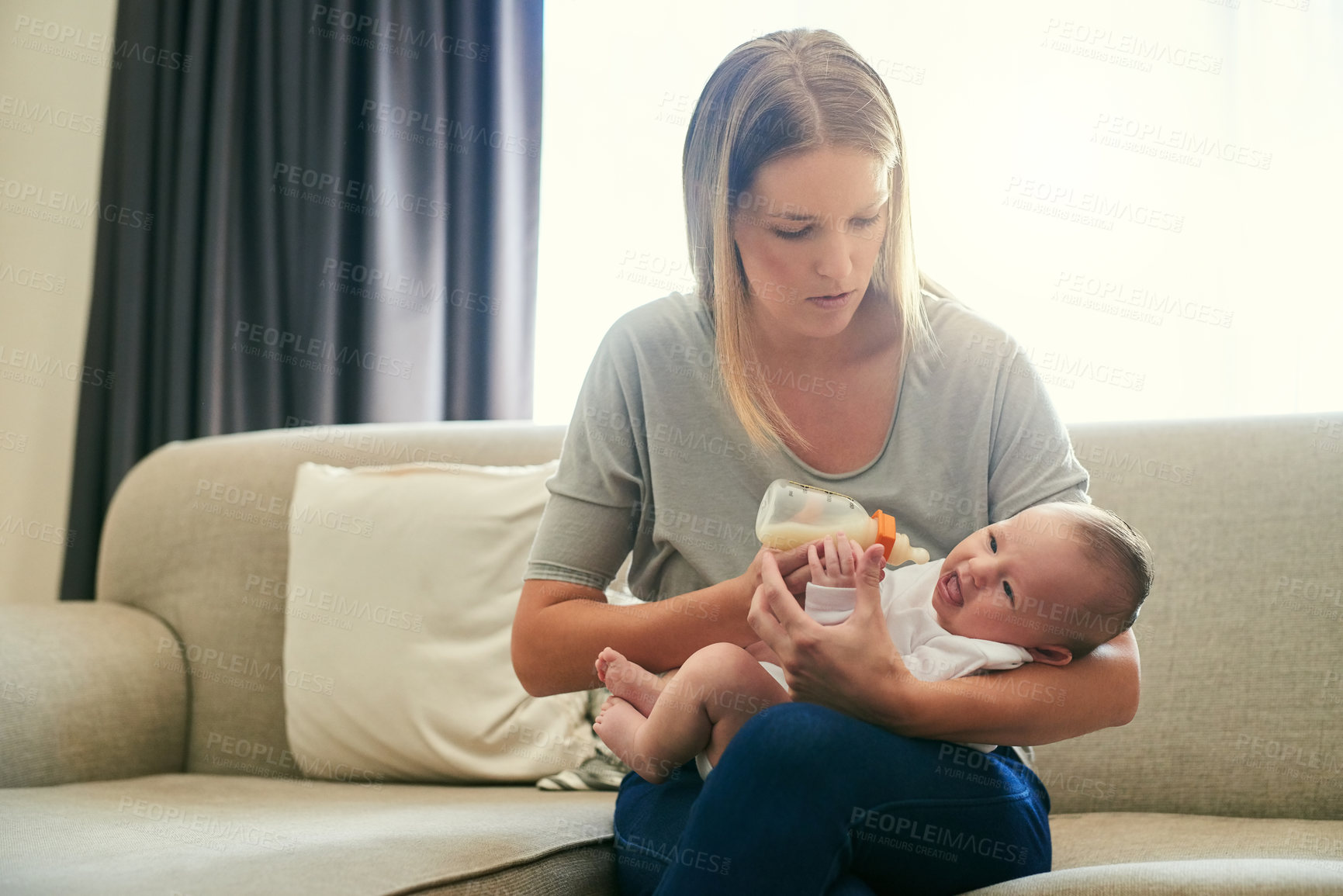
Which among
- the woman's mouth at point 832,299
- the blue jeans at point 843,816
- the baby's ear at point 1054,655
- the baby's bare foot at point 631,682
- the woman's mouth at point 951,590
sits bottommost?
the blue jeans at point 843,816

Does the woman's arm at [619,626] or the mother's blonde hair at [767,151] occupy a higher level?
the mother's blonde hair at [767,151]

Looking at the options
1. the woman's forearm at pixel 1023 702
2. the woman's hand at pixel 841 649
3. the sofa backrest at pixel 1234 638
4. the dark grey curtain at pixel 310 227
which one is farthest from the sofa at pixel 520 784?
the dark grey curtain at pixel 310 227

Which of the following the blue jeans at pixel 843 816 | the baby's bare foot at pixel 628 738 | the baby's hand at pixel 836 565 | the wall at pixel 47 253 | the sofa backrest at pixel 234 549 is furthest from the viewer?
the wall at pixel 47 253

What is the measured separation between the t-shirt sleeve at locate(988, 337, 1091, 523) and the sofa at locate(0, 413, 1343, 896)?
14.4 inches

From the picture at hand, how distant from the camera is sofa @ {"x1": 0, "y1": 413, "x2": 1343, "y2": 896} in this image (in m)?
1.09

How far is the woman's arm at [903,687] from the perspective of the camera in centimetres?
88

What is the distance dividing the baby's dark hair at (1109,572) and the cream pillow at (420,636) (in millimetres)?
831

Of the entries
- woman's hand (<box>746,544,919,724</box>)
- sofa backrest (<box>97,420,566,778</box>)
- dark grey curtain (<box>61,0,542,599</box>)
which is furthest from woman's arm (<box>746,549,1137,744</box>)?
dark grey curtain (<box>61,0,542,599</box>)

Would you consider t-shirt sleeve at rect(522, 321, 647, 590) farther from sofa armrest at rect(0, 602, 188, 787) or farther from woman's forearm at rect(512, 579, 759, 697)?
sofa armrest at rect(0, 602, 188, 787)

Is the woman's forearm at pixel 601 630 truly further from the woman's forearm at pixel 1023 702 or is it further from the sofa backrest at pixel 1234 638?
the sofa backrest at pixel 1234 638

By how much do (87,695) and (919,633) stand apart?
4.24 feet

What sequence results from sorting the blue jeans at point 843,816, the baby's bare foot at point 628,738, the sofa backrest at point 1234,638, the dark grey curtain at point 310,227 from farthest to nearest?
1. the dark grey curtain at point 310,227
2. the sofa backrest at point 1234,638
3. the baby's bare foot at point 628,738
4. the blue jeans at point 843,816

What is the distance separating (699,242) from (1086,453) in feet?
2.58

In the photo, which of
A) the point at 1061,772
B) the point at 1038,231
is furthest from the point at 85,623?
the point at 1038,231
